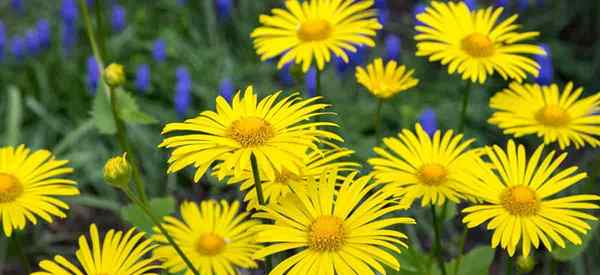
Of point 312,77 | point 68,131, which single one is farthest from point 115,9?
point 312,77

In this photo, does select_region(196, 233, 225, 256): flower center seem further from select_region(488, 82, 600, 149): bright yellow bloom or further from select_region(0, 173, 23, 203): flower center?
select_region(488, 82, 600, 149): bright yellow bloom

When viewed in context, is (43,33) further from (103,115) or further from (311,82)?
(103,115)

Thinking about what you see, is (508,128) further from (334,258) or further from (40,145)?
(40,145)

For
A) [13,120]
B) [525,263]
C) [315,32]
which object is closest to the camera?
[525,263]

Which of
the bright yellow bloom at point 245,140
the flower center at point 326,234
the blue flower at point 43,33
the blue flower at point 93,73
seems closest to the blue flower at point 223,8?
the blue flower at point 93,73

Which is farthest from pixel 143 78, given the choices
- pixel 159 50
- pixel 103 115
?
pixel 103 115

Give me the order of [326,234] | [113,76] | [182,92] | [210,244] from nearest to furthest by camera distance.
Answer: [326,234], [113,76], [210,244], [182,92]

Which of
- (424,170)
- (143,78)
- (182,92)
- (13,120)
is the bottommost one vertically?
(424,170)
